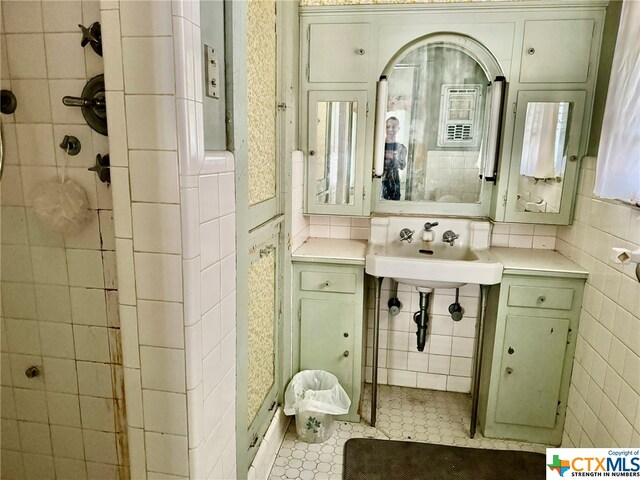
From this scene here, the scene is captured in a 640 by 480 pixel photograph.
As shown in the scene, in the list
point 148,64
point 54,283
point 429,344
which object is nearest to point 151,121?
point 148,64

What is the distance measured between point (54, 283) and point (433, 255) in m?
1.70

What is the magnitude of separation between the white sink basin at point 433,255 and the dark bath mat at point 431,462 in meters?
0.78

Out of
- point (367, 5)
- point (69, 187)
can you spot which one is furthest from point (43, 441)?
point (367, 5)

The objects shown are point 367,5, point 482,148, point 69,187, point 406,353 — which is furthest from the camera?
point 406,353

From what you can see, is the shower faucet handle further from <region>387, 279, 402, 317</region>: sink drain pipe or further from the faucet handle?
<region>387, 279, 402, 317</region>: sink drain pipe

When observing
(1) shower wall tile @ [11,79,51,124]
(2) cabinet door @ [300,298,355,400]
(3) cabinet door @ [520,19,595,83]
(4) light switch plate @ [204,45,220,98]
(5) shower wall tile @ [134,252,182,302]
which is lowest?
(2) cabinet door @ [300,298,355,400]

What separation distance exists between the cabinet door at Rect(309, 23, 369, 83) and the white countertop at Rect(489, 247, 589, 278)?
1123 millimetres

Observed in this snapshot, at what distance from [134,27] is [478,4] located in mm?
1664

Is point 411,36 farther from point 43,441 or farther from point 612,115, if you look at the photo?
point 43,441

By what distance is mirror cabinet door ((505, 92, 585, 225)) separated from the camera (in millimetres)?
1953

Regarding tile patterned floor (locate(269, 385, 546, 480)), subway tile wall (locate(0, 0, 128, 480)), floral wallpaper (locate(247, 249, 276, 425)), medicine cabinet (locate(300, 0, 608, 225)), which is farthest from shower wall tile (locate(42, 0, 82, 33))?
tile patterned floor (locate(269, 385, 546, 480))

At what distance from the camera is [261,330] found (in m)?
1.69

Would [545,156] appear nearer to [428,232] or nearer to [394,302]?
[428,232]

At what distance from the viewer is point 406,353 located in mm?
2498
